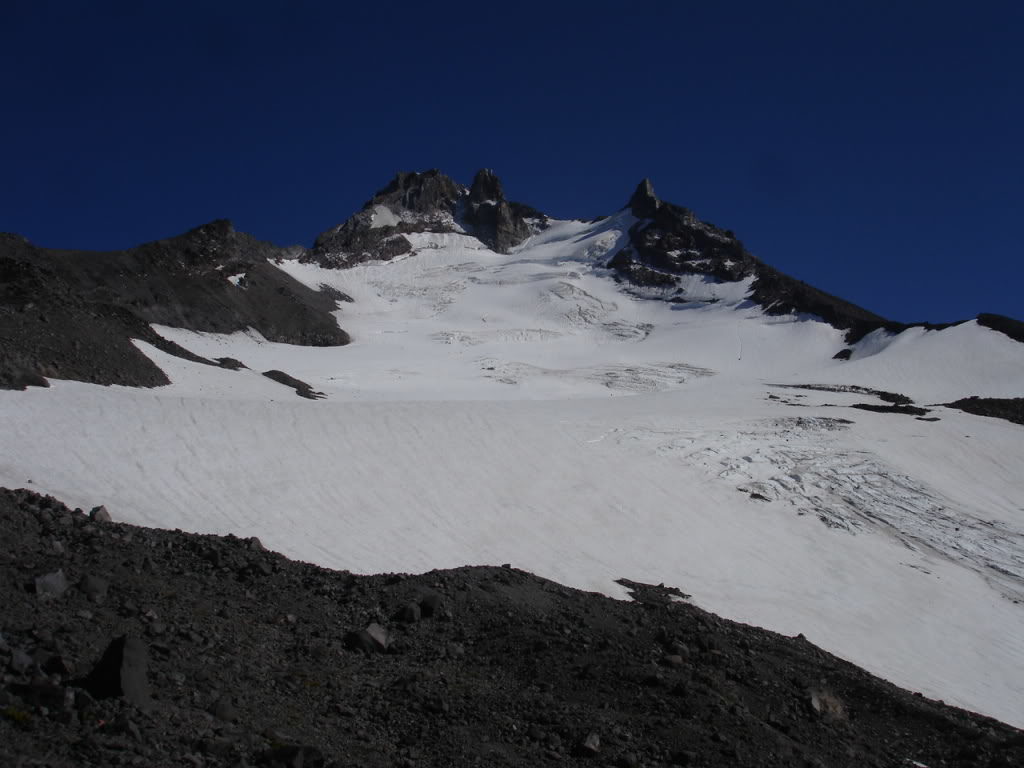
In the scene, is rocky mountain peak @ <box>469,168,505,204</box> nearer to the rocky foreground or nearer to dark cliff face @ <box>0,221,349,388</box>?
dark cliff face @ <box>0,221,349,388</box>

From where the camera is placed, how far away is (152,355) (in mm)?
31984

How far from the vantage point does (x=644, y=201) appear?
415 ft

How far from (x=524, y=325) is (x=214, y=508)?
6677 cm

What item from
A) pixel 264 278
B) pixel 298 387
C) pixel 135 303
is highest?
pixel 264 278

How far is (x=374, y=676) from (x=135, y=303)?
53.1 m

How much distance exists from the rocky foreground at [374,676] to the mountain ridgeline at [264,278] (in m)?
14.1

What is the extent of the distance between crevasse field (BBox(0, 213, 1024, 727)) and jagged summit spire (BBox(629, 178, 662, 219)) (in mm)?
80231

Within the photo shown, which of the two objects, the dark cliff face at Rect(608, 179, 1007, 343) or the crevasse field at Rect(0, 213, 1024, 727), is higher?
the dark cliff face at Rect(608, 179, 1007, 343)

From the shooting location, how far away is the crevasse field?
17328mm

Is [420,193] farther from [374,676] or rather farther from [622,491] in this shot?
[374,676]

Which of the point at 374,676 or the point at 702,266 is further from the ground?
the point at 702,266

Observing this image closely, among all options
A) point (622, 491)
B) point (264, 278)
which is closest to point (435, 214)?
point (264, 278)

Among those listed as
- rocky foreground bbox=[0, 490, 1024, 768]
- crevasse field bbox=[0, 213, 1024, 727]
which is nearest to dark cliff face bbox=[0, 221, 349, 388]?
crevasse field bbox=[0, 213, 1024, 727]

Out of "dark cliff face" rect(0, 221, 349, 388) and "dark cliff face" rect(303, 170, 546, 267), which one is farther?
"dark cliff face" rect(303, 170, 546, 267)
